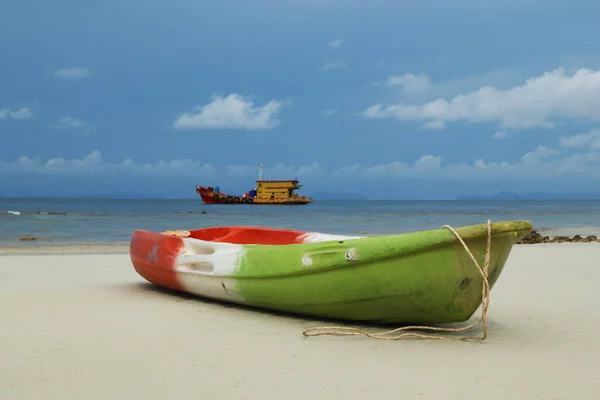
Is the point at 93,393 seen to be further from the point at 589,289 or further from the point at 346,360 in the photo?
the point at 589,289

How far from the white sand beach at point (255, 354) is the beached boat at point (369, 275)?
8.9 inches

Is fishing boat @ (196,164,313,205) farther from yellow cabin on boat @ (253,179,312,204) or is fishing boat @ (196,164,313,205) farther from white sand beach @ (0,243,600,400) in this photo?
white sand beach @ (0,243,600,400)

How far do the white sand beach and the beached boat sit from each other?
8.9 inches

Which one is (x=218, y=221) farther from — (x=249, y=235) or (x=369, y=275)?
(x=369, y=275)

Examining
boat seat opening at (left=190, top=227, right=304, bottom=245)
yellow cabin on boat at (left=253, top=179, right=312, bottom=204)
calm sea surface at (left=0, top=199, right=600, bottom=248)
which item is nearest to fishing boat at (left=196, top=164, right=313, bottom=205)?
yellow cabin on boat at (left=253, top=179, right=312, bottom=204)

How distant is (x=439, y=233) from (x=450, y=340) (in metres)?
0.88

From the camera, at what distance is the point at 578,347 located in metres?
4.49

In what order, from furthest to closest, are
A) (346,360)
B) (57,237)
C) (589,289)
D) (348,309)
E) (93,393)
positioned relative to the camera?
(57,237), (589,289), (348,309), (346,360), (93,393)

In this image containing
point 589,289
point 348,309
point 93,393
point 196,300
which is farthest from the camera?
point 589,289

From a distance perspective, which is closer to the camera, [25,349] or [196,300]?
[25,349]

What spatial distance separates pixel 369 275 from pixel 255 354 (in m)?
1.03

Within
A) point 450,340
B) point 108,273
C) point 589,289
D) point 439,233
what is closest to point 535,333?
point 450,340

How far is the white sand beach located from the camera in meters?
3.50

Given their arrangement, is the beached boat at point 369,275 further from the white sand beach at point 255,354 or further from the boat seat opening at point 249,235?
the boat seat opening at point 249,235
